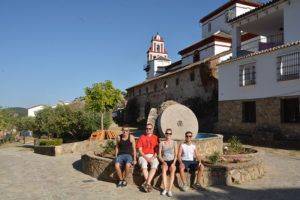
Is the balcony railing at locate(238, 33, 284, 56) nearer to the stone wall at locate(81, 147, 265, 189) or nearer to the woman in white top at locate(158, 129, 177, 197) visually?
the stone wall at locate(81, 147, 265, 189)

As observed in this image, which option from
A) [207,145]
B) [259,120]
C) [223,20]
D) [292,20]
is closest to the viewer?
[207,145]

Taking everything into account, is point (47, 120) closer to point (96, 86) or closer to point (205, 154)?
point (96, 86)

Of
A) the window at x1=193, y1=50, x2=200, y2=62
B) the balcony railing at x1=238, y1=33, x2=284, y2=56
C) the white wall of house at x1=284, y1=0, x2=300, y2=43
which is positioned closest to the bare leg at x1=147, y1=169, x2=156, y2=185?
the white wall of house at x1=284, y1=0, x2=300, y2=43

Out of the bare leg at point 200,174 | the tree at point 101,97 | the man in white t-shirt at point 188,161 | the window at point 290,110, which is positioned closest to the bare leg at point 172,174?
the man in white t-shirt at point 188,161

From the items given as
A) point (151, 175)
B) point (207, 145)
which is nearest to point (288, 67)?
point (207, 145)

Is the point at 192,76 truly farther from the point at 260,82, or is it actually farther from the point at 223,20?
the point at 260,82

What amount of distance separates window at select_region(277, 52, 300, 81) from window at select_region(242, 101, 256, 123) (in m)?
2.69

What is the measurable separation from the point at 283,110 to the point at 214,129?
5933 mm

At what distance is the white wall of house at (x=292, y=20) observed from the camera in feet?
65.0

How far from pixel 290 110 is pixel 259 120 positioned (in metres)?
1.77

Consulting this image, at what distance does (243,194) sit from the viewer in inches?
320

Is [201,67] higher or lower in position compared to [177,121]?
higher

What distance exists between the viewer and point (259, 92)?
68.3 ft

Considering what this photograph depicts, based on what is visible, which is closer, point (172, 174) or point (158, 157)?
point (172, 174)
